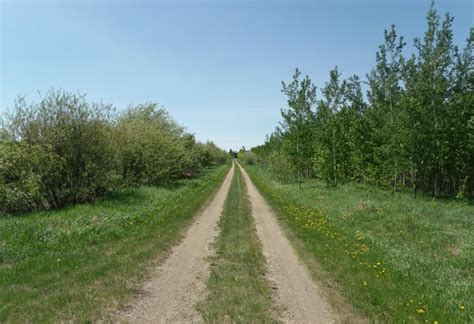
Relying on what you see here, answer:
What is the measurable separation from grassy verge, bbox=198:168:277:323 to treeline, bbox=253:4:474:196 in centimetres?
1222

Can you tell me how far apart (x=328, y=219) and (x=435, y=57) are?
541 inches

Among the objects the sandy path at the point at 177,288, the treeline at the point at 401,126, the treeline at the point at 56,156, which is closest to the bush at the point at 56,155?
the treeline at the point at 56,156

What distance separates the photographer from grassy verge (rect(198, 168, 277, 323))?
5668mm

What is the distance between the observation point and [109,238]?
10766mm

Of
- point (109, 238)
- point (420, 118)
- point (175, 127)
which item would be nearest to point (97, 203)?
point (109, 238)

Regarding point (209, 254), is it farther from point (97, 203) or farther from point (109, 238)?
point (97, 203)

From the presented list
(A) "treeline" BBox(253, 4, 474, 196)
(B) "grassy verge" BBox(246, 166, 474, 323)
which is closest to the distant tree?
(A) "treeline" BBox(253, 4, 474, 196)

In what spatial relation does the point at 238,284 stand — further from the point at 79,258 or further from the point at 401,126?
the point at 401,126

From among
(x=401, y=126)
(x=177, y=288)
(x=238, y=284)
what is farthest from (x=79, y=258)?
(x=401, y=126)

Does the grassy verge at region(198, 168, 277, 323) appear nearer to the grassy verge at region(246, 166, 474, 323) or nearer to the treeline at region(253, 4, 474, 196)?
the grassy verge at region(246, 166, 474, 323)

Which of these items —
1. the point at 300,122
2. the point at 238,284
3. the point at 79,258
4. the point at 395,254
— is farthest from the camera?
the point at 300,122

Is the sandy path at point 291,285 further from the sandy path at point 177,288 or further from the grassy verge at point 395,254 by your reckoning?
the sandy path at point 177,288

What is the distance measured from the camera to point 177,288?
271 inches

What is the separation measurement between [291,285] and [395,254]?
3833 millimetres
